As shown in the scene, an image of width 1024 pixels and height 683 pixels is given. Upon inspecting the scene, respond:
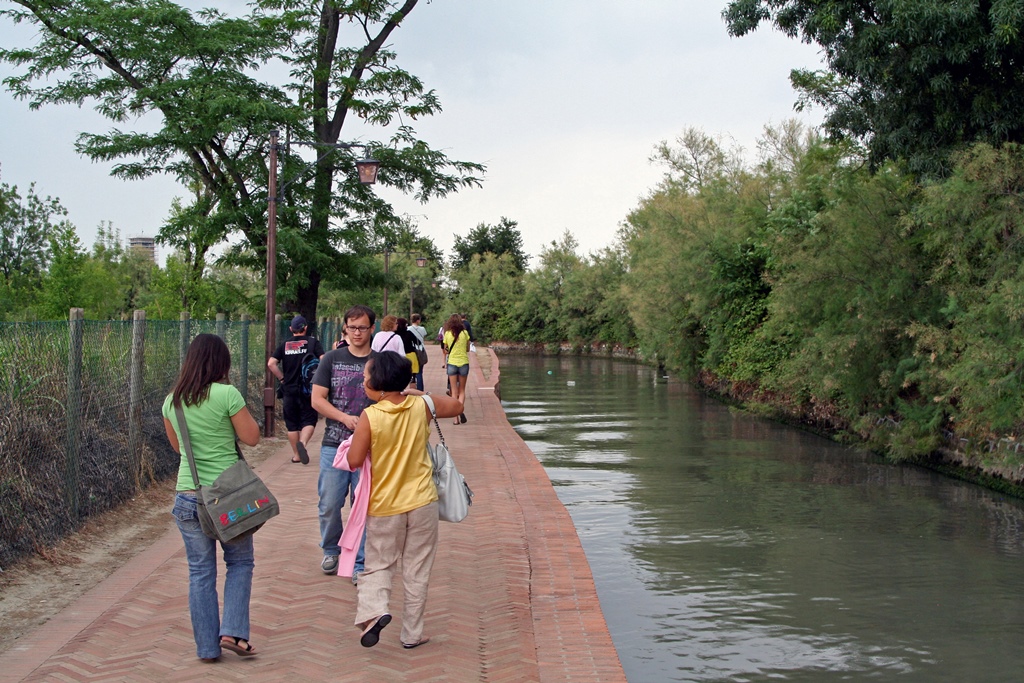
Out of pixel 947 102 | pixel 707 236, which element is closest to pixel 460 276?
pixel 707 236

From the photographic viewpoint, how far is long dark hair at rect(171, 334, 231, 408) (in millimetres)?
4988

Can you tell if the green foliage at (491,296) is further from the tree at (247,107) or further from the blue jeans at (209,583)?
the blue jeans at (209,583)

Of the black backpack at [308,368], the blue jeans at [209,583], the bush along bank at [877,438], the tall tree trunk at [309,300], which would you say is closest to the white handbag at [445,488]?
the blue jeans at [209,583]

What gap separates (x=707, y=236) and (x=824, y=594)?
22372mm

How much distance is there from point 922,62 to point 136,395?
11.6 m

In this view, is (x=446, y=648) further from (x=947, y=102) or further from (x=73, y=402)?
(x=947, y=102)

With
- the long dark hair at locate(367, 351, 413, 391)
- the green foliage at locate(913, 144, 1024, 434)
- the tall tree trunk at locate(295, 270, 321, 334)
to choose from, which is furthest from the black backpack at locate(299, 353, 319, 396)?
the tall tree trunk at locate(295, 270, 321, 334)

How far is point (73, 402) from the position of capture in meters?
8.27

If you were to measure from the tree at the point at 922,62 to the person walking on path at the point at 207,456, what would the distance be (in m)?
12.2

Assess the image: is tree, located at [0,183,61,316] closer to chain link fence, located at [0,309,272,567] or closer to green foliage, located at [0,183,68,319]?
green foliage, located at [0,183,68,319]

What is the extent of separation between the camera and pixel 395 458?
5.25 meters

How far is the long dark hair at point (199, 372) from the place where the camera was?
196 inches

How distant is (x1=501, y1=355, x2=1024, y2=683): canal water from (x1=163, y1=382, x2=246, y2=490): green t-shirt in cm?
313

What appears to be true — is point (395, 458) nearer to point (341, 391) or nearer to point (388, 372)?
point (388, 372)
